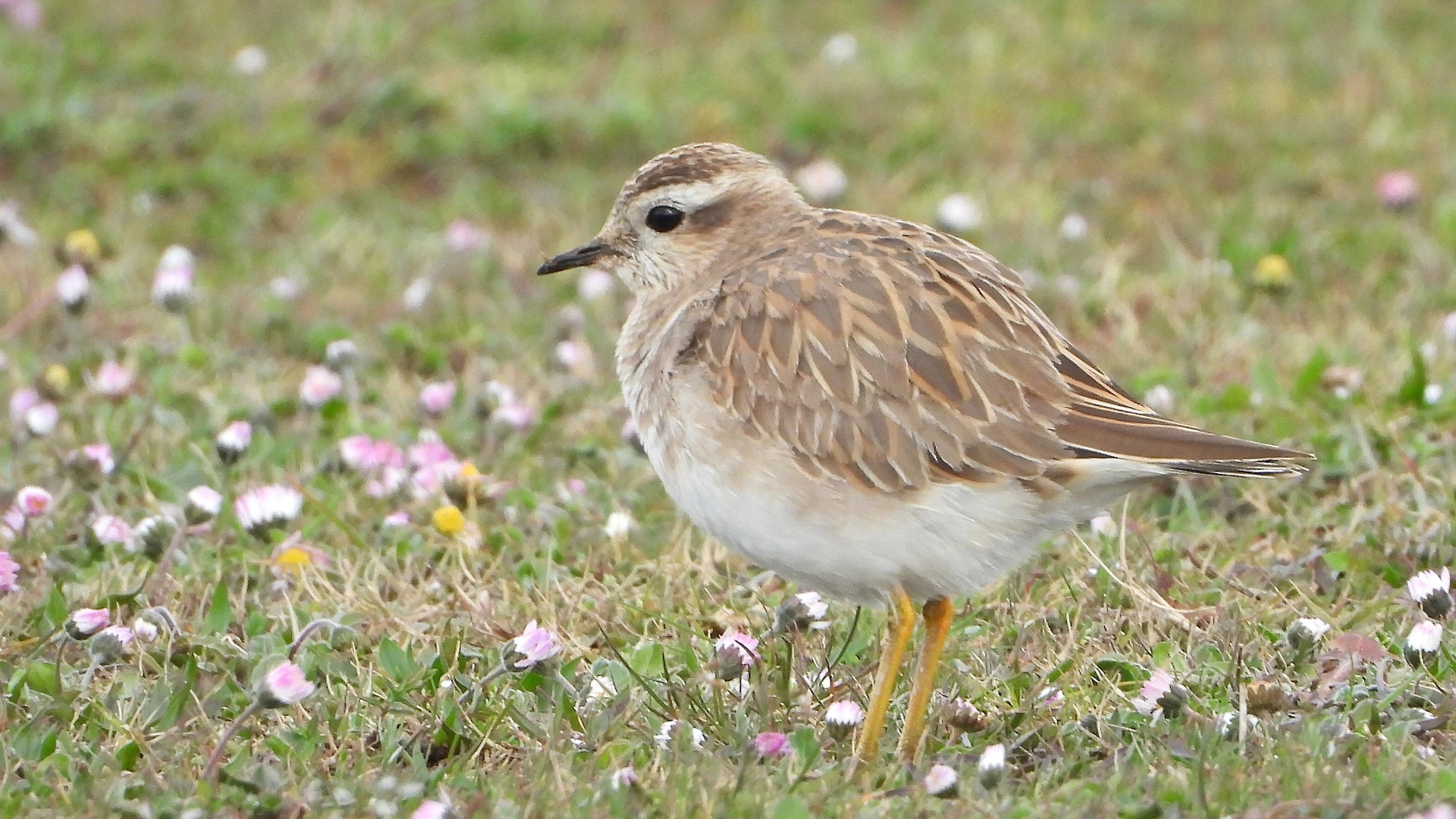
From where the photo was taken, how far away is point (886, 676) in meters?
4.96

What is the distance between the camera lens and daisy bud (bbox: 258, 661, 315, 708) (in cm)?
450

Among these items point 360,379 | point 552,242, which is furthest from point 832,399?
point 552,242

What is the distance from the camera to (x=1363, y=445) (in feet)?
21.4

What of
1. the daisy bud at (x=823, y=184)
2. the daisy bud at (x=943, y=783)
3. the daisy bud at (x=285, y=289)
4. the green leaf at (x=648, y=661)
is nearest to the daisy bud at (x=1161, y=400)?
the green leaf at (x=648, y=661)

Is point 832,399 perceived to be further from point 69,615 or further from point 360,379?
point 360,379

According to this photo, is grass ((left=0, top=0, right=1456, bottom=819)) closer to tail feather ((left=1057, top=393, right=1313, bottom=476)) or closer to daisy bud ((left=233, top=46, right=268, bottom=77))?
daisy bud ((left=233, top=46, right=268, bottom=77))

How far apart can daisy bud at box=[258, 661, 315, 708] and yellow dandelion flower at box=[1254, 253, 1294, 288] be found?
4857 millimetres

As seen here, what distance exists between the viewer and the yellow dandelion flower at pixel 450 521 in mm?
6086

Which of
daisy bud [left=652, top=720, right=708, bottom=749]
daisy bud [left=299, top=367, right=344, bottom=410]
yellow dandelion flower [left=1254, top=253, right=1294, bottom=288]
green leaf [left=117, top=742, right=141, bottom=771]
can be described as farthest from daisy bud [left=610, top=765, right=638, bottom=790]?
yellow dandelion flower [left=1254, top=253, right=1294, bottom=288]

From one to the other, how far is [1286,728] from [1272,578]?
114 cm

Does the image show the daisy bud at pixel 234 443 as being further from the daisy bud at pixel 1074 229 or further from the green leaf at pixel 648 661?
the daisy bud at pixel 1074 229

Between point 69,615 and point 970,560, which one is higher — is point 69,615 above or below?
below

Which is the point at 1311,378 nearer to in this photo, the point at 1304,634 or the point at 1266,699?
the point at 1304,634

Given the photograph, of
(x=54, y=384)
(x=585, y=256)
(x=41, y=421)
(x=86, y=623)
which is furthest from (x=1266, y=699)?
(x=54, y=384)
